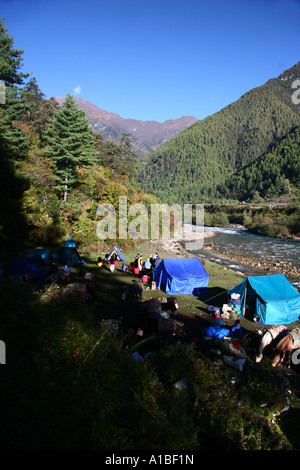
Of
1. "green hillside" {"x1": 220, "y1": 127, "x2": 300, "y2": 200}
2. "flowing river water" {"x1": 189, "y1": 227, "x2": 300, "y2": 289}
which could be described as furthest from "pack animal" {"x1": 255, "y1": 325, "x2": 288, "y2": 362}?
"green hillside" {"x1": 220, "y1": 127, "x2": 300, "y2": 200}

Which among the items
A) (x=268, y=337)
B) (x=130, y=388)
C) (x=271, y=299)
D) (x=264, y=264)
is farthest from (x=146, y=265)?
(x=264, y=264)

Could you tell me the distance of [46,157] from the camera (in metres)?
29.0

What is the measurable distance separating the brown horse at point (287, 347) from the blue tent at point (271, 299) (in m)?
3.76

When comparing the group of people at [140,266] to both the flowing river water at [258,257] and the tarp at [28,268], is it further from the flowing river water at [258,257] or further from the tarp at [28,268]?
the flowing river water at [258,257]

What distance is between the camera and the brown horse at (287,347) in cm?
855

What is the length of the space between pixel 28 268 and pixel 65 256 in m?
5.64

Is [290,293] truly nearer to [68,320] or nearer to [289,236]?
[68,320]

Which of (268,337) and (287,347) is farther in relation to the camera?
(268,337)

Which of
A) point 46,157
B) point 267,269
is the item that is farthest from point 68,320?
point 46,157

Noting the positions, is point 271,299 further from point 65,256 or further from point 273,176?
point 273,176

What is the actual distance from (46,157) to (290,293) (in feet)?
90.4

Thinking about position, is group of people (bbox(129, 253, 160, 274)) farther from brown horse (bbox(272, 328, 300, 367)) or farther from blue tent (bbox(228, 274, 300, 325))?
brown horse (bbox(272, 328, 300, 367))

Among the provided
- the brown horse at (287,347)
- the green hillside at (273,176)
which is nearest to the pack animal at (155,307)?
the brown horse at (287,347)

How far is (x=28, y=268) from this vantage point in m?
13.6
